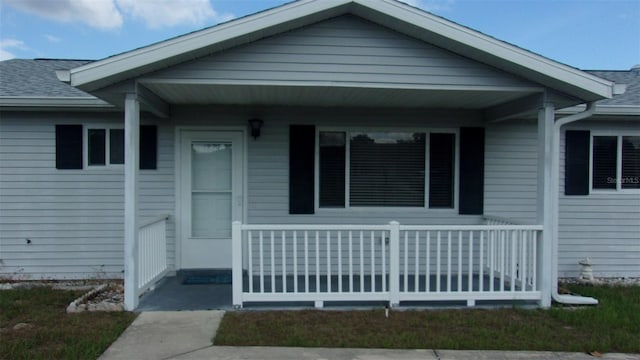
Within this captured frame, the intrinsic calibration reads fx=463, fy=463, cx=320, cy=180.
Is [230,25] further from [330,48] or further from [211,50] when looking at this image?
[330,48]

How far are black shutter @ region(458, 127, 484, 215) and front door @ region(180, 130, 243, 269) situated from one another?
3.17 metres

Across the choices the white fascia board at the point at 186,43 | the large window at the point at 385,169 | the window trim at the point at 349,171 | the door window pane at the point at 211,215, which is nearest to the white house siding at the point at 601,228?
the window trim at the point at 349,171

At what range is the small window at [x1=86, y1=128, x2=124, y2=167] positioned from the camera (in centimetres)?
650

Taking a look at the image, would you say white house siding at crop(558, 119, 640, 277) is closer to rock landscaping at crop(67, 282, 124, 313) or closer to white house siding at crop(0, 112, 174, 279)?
white house siding at crop(0, 112, 174, 279)

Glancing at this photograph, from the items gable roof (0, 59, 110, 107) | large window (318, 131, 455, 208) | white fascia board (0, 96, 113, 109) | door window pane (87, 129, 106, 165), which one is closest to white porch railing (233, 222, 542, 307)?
large window (318, 131, 455, 208)

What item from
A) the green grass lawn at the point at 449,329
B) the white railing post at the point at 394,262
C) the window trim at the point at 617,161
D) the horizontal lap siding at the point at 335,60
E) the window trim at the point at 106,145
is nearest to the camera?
the green grass lawn at the point at 449,329

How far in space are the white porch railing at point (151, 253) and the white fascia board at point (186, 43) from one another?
1733 millimetres

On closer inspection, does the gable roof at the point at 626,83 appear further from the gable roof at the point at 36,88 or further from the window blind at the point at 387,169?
the gable roof at the point at 36,88

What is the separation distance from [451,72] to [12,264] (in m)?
6.34

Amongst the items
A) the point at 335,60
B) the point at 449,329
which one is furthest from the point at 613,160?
the point at 335,60

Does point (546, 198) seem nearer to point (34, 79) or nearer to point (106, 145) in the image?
point (106, 145)

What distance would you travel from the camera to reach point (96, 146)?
652 centimetres

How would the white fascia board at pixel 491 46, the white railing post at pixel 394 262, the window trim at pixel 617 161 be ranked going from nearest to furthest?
1. the white fascia board at pixel 491 46
2. the white railing post at pixel 394 262
3. the window trim at pixel 617 161

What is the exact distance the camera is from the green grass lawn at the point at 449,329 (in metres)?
4.09
